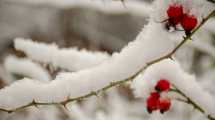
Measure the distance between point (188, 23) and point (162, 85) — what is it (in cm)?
22

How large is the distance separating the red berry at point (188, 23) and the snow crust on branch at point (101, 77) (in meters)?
0.07

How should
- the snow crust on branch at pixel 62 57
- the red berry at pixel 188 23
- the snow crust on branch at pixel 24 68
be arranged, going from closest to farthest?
the red berry at pixel 188 23 → the snow crust on branch at pixel 62 57 → the snow crust on branch at pixel 24 68

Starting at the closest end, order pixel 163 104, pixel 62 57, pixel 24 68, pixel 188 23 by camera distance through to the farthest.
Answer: pixel 188 23 → pixel 163 104 → pixel 62 57 → pixel 24 68

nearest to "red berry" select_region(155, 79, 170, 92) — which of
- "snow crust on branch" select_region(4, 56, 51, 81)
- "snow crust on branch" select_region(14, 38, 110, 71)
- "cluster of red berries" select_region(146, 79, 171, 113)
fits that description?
"cluster of red berries" select_region(146, 79, 171, 113)

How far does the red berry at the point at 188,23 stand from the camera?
3.35 feet

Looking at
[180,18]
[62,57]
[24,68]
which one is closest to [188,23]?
[180,18]

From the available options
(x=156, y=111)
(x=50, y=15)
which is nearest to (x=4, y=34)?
(x=50, y=15)

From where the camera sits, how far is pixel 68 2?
79.9 inches

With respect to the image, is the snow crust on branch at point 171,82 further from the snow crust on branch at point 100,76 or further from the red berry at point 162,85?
the snow crust on branch at point 100,76

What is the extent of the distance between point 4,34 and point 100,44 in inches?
35.7

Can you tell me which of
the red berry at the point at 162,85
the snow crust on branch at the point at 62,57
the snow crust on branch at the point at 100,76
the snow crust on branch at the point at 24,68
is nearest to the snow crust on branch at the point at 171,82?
the red berry at the point at 162,85

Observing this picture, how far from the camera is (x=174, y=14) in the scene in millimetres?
1038

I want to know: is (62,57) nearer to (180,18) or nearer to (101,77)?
(101,77)

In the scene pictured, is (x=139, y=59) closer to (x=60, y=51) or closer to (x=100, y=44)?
(x=60, y=51)
